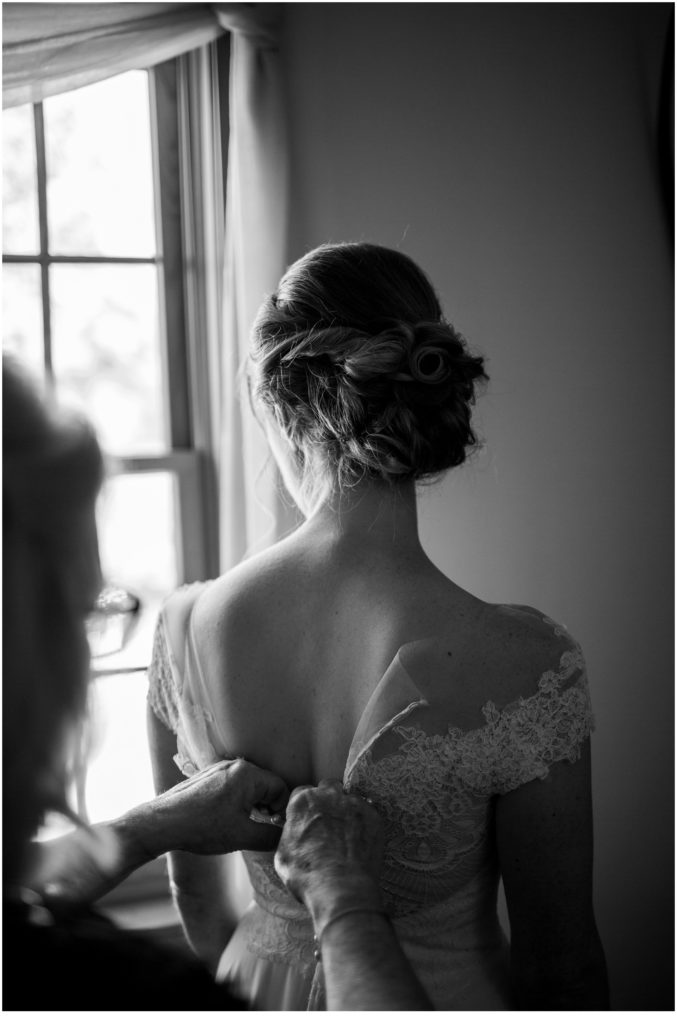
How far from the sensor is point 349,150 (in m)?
1.74

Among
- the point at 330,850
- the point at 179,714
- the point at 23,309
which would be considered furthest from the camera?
the point at 23,309

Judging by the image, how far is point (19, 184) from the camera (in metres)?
1.70

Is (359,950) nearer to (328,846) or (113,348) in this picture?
(328,846)

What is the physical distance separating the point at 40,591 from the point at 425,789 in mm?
493

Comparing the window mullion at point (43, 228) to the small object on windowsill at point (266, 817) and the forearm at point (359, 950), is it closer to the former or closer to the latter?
the small object on windowsill at point (266, 817)

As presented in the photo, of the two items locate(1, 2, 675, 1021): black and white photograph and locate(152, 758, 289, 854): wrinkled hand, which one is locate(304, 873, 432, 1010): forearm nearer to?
locate(1, 2, 675, 1021): black and white photograph

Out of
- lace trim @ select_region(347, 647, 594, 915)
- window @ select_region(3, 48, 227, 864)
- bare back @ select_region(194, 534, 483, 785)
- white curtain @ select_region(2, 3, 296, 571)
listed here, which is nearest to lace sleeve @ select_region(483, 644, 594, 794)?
lace trim @ select_region(347, 647, 594, 915)

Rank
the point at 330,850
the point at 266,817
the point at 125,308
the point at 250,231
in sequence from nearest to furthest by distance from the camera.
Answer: the point at 330,850 < the point at 266,817 < the point at 250,231 < the point at 125,308

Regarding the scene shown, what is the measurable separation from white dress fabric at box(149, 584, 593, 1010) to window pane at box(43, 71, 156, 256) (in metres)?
1.07

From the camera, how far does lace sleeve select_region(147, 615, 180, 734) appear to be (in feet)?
3.50

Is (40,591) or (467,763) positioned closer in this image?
(40,591)

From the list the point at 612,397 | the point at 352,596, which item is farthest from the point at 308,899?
the point at 612,397

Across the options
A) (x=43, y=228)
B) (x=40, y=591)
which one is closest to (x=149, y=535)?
(x=43, y=228)

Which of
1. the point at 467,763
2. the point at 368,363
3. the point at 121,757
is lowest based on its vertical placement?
the point at 121,757
